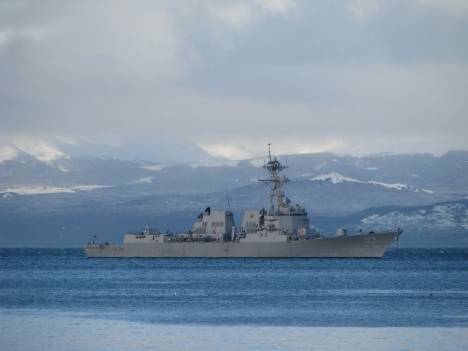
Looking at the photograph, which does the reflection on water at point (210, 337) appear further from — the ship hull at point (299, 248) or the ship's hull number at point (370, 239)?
the ship's hull number at point (370, 239)

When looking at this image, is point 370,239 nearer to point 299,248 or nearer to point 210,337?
point 299,248

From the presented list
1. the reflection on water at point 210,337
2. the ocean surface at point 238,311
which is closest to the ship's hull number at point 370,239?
the ocean surface at point 238,311

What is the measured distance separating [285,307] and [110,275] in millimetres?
37184

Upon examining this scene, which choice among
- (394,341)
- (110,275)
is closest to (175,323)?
(394,341)

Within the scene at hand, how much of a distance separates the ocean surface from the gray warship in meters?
20.2

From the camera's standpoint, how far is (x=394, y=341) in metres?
37.6

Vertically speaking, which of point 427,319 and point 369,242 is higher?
point 369,242

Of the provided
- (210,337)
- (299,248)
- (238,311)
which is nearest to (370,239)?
(299,248)

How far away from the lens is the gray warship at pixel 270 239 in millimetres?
104875

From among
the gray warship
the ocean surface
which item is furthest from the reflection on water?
the gray warship

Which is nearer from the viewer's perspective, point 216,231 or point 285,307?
point 285,307

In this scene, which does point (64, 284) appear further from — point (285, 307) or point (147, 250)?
point (147, 250)

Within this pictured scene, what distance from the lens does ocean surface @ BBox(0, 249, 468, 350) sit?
125ft

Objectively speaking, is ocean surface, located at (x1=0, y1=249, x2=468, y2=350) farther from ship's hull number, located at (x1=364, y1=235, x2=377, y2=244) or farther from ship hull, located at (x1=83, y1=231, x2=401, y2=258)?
ship's hull number, located at (x1=364, y1=235, x2=377, y2=244)
